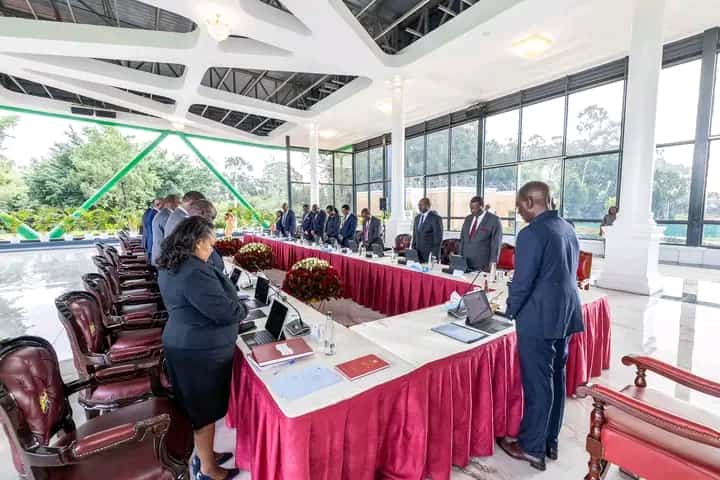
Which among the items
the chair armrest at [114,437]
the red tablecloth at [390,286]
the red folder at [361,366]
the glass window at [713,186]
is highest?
the glass window at [713,186]

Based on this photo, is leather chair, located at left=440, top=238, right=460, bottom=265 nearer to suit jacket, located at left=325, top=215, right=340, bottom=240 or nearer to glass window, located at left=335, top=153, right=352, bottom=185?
suit jacket, located at left=325, top=215, right=340, bottom=240

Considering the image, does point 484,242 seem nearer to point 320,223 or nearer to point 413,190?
point 320,223

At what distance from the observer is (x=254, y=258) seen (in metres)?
3.80

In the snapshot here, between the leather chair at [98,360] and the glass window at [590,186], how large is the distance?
32.2 ft

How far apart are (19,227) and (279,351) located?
15617 millimetres

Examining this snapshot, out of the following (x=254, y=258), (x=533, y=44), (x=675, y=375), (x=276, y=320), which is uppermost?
(x=533, y=44)

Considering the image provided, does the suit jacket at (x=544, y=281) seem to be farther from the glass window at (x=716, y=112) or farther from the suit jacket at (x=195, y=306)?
the glass window at (x=716, y=112)

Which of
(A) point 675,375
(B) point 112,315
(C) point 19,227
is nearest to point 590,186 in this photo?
(A) point 675,375

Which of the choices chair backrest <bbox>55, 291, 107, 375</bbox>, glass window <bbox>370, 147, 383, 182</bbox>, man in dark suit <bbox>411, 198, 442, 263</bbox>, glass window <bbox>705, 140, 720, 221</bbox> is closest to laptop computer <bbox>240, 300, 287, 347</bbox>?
chair backrest <bbox>55, 291, 107, 375</bbox>

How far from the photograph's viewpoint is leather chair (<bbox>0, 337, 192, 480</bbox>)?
1.09 metres

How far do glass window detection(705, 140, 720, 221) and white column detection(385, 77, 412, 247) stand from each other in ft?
21.4

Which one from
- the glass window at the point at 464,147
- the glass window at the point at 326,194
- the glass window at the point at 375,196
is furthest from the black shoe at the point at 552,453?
the glass window at the point at 326,194

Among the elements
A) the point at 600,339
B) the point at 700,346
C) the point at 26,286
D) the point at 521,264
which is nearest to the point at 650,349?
the point at 700,346

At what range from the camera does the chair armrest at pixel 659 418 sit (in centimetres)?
109
